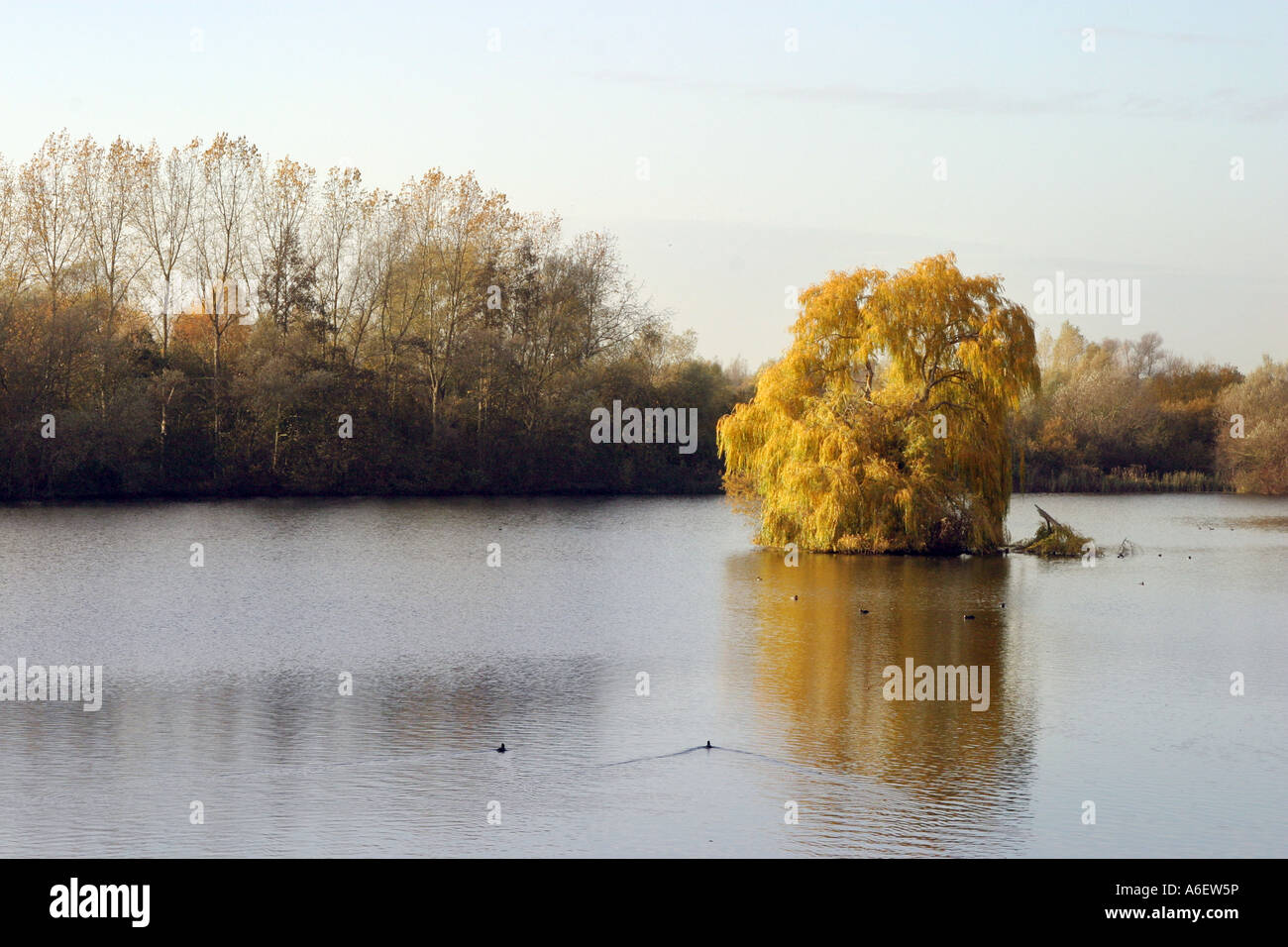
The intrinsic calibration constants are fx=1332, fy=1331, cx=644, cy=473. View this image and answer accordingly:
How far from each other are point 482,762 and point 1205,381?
78.7m

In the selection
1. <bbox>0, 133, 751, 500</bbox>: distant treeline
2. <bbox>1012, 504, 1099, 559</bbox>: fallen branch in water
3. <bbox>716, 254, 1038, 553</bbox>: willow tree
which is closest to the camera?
<bbox>716, 254, 1038, 553</bbox>: willow tree

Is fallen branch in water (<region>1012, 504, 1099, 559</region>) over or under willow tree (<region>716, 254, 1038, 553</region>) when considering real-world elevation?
under

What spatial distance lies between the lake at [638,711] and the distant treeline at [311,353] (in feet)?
74.7

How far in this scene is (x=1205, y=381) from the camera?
269 ft

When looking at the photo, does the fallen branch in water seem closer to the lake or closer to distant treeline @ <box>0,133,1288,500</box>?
the lake

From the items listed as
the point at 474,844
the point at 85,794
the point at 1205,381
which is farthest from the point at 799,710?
the point at 1205,381

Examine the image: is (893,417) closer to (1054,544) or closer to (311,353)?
(1054,544)

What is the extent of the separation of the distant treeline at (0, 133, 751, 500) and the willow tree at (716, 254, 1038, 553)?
29.3 meters

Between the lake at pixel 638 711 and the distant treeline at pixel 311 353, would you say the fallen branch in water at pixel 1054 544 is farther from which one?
the distant treeline at pixel 311 353

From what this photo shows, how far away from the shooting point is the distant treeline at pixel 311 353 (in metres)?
52.6

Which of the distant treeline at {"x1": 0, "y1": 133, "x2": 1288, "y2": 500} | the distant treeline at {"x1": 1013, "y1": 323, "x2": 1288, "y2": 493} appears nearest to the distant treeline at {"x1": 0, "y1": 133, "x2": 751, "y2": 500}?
the distant treeline at {"x1": 0, "y1": 133, "x2": 1288, "y2": 500}

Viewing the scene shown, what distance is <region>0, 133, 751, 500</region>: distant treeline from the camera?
52.6 meters

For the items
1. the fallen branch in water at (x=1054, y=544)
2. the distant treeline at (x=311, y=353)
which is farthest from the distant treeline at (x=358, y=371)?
the fallen branch in water at (x=1054, y=544)

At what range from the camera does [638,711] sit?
1507 cm
